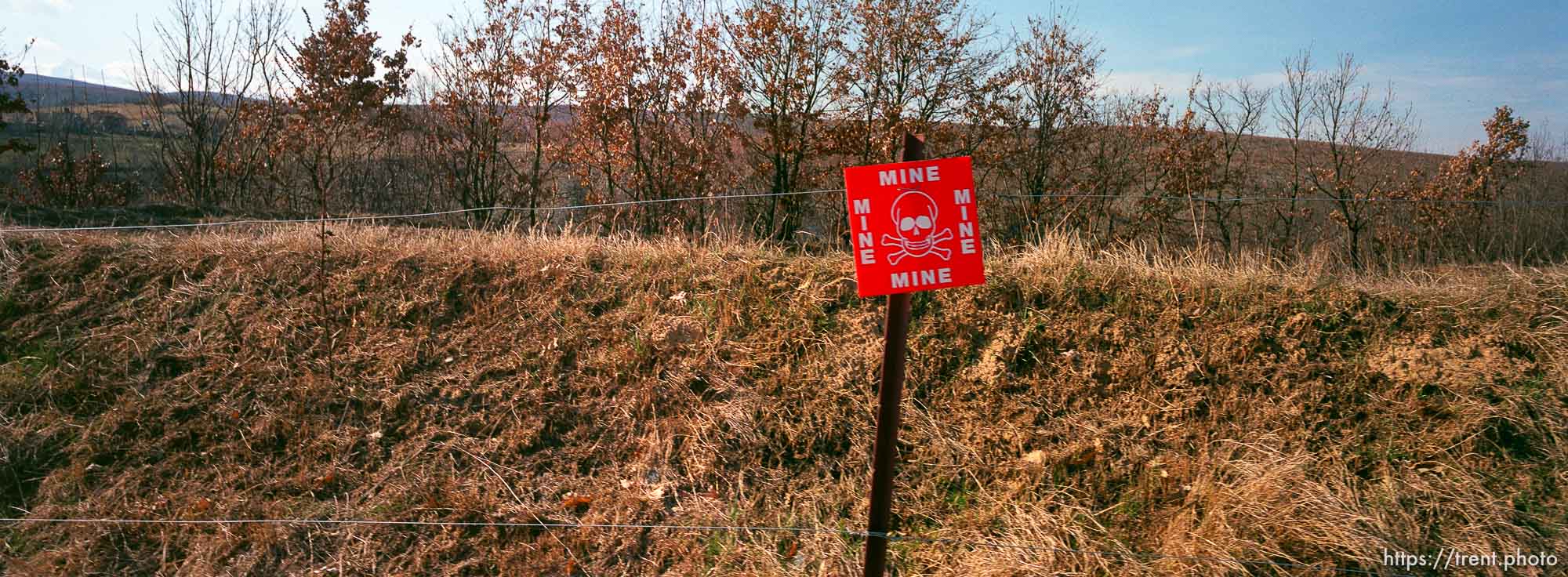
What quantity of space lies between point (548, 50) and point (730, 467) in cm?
982

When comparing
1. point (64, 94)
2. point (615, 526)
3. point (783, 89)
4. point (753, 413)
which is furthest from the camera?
point (64, 94)

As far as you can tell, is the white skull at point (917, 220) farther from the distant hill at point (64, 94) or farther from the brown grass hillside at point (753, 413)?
the distant hill at point (64, 94)

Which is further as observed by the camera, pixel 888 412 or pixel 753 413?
pixel 753 413

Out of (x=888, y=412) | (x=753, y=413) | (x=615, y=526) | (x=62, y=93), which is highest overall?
(x=62, y=93)

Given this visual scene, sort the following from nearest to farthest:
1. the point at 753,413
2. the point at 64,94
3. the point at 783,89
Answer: the point at 753,413 → the point at 783,89 → the point at 64,94

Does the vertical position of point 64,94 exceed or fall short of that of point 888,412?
it exceeds it

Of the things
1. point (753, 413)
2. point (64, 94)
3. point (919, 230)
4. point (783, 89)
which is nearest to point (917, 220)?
point (919, 230)

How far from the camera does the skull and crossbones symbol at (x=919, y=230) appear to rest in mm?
2998

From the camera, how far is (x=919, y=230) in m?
3.00

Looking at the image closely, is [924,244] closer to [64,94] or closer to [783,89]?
[783,89]

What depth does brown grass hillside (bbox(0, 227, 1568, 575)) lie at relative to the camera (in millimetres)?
4098

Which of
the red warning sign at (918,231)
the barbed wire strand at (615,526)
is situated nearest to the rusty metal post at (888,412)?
the red warning sign at (918,231)

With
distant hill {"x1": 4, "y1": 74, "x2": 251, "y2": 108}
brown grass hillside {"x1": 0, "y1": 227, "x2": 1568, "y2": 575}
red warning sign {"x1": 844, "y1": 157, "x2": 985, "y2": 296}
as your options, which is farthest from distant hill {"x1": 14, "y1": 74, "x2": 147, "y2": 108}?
red warning sign {"x1": 844, "y1": 157, "x2": 985, "y2": 296}

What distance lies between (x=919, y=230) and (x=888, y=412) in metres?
0.68
